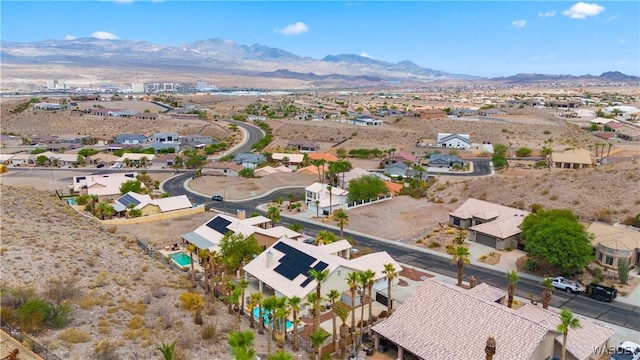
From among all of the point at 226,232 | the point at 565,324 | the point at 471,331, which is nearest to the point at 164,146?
the point at 226,232

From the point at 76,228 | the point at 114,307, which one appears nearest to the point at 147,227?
the point at 76,228

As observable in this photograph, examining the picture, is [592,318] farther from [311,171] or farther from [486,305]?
[311,171]

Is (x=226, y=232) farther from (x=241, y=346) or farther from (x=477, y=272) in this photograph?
(x=241, y=346)

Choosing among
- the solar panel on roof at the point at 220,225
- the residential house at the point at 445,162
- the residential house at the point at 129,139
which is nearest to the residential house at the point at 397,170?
the residential house at the point at 445,162

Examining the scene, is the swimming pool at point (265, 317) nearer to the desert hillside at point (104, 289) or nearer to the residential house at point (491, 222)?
the desert hillside at point (104, 289)

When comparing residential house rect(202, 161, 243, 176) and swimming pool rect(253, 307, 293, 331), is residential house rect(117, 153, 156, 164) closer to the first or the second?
residential house rect(202, 161, 243, 176)

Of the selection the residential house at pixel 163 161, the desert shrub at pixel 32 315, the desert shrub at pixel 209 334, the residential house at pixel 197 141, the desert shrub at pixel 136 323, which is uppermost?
the desert shrub at pixel 32 315
